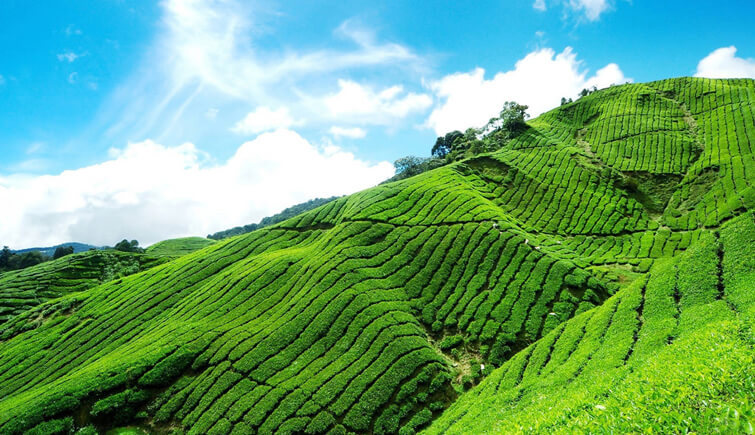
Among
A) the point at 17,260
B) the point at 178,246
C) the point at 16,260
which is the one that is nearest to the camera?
the point at 17,260

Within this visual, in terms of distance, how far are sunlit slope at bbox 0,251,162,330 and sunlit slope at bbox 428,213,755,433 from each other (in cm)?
7235

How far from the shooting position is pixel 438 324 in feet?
98.1

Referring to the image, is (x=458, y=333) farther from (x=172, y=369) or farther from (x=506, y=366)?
(x=172, y=369)

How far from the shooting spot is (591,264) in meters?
38.0

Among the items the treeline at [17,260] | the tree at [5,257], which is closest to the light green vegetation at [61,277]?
the treeline at [17,260]

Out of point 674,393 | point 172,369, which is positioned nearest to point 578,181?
point 674,393

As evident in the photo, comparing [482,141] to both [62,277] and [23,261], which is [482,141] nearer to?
[62,277]

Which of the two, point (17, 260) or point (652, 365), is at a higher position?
point (17, 260)

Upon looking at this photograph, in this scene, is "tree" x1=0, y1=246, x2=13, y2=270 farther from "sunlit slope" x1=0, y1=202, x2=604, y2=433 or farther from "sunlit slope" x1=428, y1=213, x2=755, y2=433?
"sunlit slope" x1=428, y1=213, x2=755, y2=433

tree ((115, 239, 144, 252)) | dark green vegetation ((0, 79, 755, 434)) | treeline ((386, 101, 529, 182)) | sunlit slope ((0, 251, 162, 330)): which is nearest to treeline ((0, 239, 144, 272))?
tree ((115, 239, 144, 252))

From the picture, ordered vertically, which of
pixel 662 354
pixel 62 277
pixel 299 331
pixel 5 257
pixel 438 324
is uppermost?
pixel 5 257

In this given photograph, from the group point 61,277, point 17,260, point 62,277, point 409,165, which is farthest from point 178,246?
point 409,165

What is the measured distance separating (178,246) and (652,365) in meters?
127

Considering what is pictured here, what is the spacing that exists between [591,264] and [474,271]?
15.3 m
